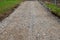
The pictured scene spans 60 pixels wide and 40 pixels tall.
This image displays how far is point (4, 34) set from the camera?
42.5ft

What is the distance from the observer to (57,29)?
14164 millimetres

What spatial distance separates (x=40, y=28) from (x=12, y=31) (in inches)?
72.6

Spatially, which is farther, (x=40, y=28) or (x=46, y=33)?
(x=40, y=28)

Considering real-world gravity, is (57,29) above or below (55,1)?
above

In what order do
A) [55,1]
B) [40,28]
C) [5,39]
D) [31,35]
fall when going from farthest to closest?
[55,1], [40,28], [31,35], [5,39]

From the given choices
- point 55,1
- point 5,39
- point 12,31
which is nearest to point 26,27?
point 12,31

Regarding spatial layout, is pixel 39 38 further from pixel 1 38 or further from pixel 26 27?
pixel 26 27

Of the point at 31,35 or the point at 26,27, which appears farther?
the point at 26,27

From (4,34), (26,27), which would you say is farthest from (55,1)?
(4,34)

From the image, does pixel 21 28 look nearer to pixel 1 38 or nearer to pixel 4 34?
pixel 4 34

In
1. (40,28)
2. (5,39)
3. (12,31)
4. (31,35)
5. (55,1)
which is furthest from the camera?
(55,1)

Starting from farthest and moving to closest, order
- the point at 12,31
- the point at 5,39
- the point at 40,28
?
the point at 40,28
the point at 12,31
the point at 5,39

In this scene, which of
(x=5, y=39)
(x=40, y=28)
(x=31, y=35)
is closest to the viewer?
(x=5, y=39)

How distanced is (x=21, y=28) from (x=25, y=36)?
2.33 metres
